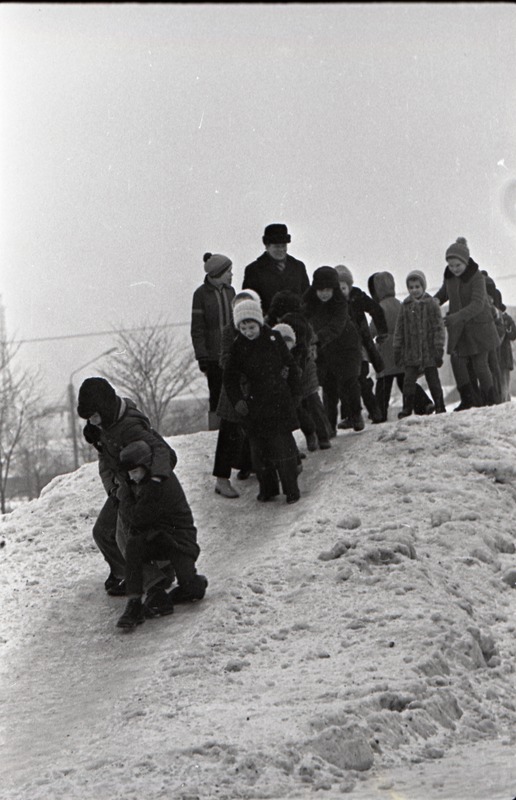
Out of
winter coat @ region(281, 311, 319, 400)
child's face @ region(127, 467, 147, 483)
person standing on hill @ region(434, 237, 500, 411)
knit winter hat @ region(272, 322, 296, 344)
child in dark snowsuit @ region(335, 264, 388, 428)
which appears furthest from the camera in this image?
person standing on hill @ region(434, 237, 500, 411)

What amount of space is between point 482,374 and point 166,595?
5.22 metres

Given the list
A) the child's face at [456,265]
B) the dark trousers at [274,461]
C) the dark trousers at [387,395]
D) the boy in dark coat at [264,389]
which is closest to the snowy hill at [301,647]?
the dark trousers at [274,461]

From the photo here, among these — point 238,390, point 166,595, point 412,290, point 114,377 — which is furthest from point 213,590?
point 114,377

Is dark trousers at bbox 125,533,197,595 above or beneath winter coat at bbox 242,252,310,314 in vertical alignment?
beneath

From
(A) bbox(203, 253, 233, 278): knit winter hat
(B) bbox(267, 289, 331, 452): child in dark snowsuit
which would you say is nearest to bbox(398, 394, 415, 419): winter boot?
(B) bbox(267, 289, 331, 452): child in dark snowsuit

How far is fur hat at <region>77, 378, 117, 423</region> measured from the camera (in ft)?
23.8

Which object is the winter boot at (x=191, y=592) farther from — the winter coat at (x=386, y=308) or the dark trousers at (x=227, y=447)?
the winter coat at (x=386, y=308)

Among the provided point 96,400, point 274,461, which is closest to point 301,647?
point 96,400

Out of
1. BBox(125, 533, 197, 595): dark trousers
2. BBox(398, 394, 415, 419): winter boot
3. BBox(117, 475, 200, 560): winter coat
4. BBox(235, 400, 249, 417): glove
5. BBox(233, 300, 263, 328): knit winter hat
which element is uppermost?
BBox(233, 300, 263, 328): knit winter hat

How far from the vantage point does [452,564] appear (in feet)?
25.4

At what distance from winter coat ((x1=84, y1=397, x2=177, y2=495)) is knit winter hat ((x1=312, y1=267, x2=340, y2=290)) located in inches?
130

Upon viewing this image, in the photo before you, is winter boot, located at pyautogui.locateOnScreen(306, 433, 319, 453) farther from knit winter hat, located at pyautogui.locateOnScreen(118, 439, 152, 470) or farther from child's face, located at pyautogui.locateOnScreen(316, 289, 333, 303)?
knit winter hat, located at pyautogui.locateOnScreen(118, 439, 152, 470)

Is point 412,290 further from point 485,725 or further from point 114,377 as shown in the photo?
point 114,377

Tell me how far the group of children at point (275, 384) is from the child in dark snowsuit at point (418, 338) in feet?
0.04
